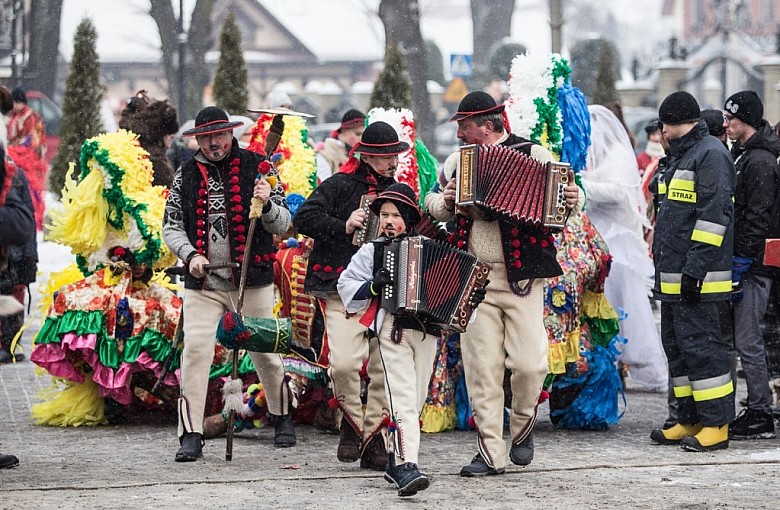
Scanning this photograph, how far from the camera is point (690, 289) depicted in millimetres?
7449

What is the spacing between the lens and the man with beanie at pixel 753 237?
8.05 metres

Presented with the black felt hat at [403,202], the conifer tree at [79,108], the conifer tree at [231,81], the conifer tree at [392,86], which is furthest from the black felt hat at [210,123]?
the conifer tree at [79,108]

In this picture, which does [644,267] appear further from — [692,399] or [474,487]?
[474,487]

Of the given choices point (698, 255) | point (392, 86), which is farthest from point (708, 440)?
point (392, 86)

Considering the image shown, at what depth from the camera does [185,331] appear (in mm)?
7422

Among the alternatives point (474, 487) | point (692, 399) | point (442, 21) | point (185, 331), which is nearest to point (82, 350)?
point (185, 331)

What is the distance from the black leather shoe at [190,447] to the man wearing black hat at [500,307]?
1450 mm

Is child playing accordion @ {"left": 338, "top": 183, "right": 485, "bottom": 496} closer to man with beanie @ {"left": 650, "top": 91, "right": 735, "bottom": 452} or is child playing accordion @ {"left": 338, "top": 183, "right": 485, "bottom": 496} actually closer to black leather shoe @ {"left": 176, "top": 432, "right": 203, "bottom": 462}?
black leather shoe @ {"left": 176, "top": 432, "right": 203, "bottom": 462}

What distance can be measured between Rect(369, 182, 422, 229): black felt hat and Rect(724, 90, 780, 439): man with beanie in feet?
7.69

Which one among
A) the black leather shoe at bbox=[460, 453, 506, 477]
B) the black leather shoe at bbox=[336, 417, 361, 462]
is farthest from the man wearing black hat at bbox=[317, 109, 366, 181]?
the black leather shoe at bbox=[460, 453, 506, 477]

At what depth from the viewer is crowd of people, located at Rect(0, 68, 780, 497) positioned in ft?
22.2

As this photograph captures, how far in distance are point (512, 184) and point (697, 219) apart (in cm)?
131

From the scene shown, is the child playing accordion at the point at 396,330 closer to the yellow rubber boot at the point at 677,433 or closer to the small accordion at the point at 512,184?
the small accordion at the point at 512,184

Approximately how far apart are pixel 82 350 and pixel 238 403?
52.7 inches
